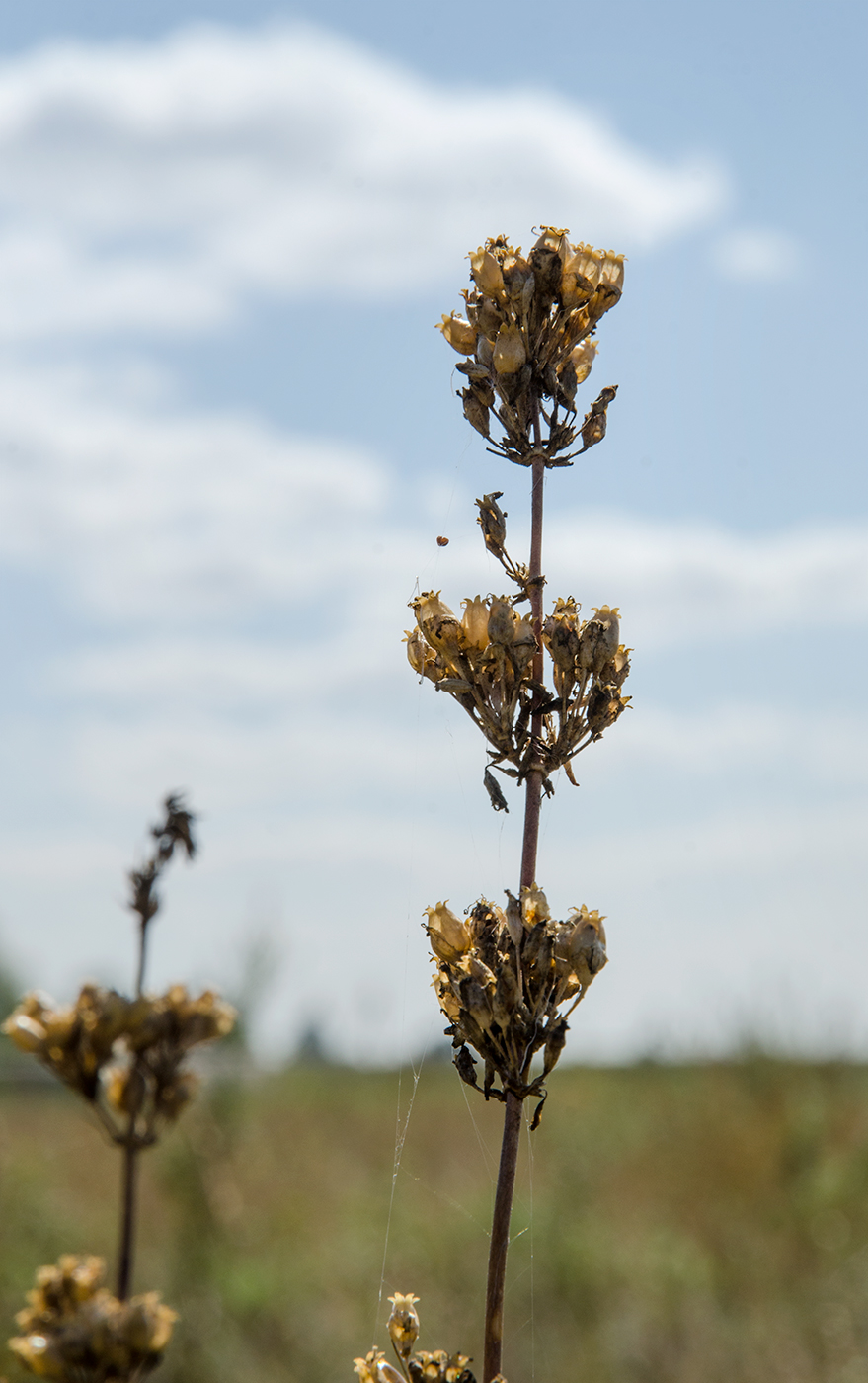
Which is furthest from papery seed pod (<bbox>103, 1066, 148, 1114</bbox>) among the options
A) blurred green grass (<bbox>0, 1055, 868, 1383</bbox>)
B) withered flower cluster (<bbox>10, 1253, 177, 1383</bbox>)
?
blurred green grass (<bbox>0, 1055, 868, 1383</bbox>)

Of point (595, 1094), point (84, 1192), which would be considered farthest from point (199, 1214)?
point (595, 1094)

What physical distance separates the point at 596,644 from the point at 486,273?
0.74 metres

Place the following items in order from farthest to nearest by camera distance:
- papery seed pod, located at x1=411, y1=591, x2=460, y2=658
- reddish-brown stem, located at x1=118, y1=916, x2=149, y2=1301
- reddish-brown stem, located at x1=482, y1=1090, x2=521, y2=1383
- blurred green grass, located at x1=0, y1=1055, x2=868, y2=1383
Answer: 1. blurred green grass, located at x1=0, y1=1055, x2=868, y2=1383
2. reddish-brown stem, located at x1=118, y1=916, x2=149, y2=1301
3. papery seed pod, located at x1=411, y1=591, x2=460, y2=658
4. reddish-brown stem, located at x1=482, y1=1090, x2=521, y2=1383

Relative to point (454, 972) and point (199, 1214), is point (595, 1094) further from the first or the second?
point (454, 972)

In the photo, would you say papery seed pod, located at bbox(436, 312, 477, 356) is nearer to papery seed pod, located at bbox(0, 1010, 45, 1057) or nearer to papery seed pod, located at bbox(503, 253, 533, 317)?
papery seed pod, located at bbox(503, 253, 533, 317)

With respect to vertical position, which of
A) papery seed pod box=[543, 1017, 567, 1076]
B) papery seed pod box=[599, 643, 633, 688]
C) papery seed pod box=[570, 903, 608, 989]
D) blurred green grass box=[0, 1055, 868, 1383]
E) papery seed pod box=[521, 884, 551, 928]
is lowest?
blurred green grass box=[0, 1055, 868, 1383]

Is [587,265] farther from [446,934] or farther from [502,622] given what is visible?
[446,934]

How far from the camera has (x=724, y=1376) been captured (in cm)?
1297

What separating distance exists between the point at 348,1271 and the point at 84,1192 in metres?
9.56

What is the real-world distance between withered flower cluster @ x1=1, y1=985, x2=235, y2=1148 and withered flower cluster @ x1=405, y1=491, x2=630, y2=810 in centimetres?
179

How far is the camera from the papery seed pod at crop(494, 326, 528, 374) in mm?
2342

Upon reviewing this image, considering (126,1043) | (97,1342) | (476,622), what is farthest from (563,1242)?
(476,622)

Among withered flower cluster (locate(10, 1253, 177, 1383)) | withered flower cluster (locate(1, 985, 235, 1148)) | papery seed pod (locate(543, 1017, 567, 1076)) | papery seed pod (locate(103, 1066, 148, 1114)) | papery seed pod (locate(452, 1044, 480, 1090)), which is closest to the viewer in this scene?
papery seed pod (locate(543, 1017, 567, 1076))

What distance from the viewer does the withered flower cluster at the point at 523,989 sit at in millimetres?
2104
